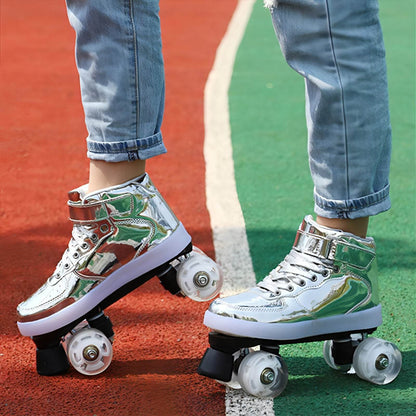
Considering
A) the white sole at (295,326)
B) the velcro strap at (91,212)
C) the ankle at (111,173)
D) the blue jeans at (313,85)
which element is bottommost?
the white sole at (295,326)

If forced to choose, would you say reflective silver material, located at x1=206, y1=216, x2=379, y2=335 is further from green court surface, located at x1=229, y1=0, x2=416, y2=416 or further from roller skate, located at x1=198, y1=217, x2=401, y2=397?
green court surface, located at x1=229, y1=0, x2=416, y2=416

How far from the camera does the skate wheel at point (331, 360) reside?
2638mm

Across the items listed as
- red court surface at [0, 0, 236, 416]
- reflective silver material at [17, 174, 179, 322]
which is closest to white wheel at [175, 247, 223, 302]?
reflective silver material at [17, 174, 179, 322]

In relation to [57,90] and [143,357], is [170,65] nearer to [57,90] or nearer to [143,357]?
[57,90]

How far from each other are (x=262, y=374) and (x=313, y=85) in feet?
2.88

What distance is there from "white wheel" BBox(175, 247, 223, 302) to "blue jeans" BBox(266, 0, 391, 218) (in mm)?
424

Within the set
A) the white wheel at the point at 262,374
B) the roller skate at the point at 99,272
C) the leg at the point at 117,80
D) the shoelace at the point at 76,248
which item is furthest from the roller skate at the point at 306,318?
the leg at the point at 117,80

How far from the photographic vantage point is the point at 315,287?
256cm

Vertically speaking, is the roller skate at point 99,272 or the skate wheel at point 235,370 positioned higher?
the roller skate at point 99,272

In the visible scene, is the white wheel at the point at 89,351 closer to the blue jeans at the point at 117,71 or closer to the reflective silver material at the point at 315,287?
the reflective silver material at the point at 315,287

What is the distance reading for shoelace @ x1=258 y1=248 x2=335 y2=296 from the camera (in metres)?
2.56

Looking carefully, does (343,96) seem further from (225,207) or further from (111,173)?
(225,207)

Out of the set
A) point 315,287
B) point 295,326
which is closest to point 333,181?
point 315,287

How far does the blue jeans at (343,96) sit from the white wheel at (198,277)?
0.42 metres
